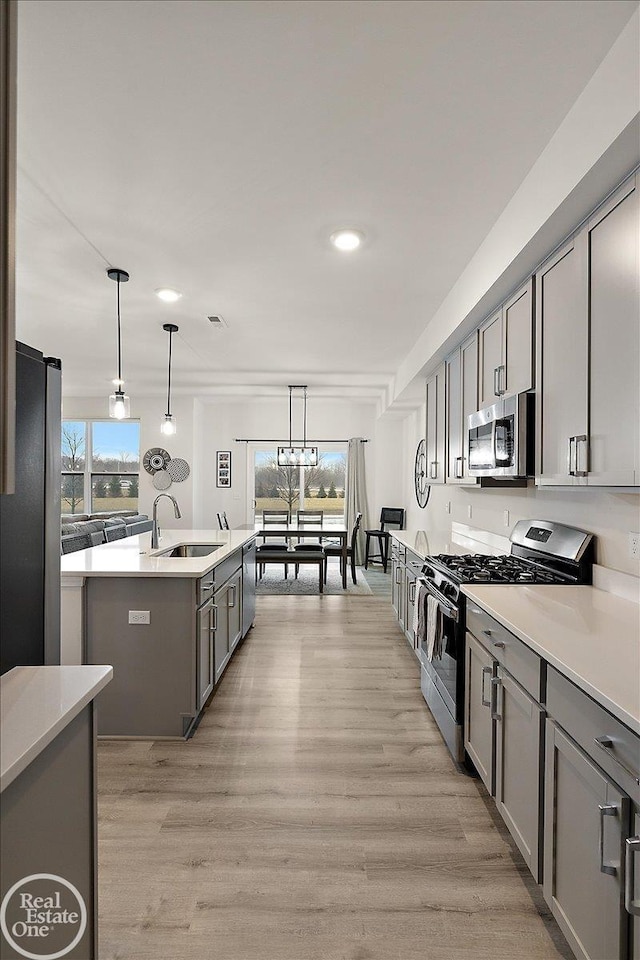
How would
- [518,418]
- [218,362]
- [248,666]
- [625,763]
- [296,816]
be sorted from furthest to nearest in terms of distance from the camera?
1. [218,362]
2. [248,666]
3. [518,418]
4. [296,816]
5. [625,763]

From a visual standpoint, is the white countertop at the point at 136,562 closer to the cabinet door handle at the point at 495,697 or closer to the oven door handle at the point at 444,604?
the oven door handle at the point at 444,604

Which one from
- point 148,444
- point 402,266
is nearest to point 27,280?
point 402,266

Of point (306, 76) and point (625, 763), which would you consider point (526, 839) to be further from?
point (306, 76)

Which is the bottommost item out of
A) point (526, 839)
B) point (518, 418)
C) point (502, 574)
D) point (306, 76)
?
point (526, 839)

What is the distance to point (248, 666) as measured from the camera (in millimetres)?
3973

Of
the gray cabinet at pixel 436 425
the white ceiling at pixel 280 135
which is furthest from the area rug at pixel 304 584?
the white ceiling at pixel 280 135

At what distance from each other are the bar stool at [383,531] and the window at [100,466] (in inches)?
149

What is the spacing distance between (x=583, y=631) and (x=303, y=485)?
292 inches

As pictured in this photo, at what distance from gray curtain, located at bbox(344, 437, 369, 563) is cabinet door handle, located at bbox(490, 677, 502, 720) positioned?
6773 mm

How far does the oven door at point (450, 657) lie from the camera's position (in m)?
2.53

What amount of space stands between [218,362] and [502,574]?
4438 millimetres

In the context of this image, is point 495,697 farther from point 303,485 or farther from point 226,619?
point 303,485

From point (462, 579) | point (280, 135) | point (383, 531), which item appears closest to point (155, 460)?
point (383, 531)

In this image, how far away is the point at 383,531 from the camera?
8.46m
